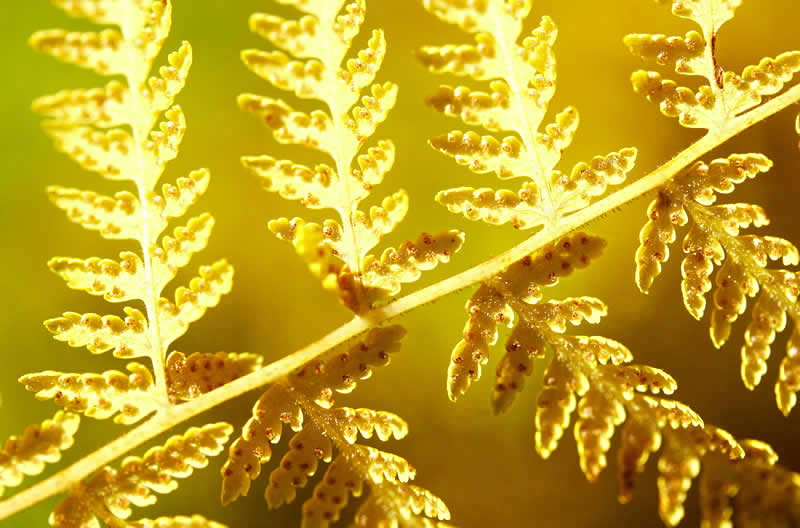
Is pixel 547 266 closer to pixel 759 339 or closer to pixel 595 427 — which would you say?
pixel 595 427

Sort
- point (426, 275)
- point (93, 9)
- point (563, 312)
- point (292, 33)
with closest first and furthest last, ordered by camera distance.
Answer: point (93, 9)
point (292, 33)
point (563, 312)
point (426, 275)

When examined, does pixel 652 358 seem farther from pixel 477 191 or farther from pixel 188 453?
pixel 188 453

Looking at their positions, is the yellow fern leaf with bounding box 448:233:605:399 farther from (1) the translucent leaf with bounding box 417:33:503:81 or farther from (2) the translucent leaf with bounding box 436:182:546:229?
(1) the translucent leaf with bounding box 417:33:503:81

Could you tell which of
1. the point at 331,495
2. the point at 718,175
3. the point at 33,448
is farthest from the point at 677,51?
the point at 33,448

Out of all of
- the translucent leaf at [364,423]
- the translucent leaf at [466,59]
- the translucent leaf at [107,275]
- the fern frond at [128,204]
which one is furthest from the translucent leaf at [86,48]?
the translucent leaf at [364,423]

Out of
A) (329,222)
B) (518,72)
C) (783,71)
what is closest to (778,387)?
(783,71)

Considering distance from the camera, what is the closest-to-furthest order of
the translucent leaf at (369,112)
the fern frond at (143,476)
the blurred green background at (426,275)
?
the fern frond at (143,476) → the translucent leaf at (369,112) → the blurred green background at (426,275)

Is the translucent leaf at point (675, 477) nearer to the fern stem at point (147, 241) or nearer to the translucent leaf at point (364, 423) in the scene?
the translucent leaf at point (364, 423)
